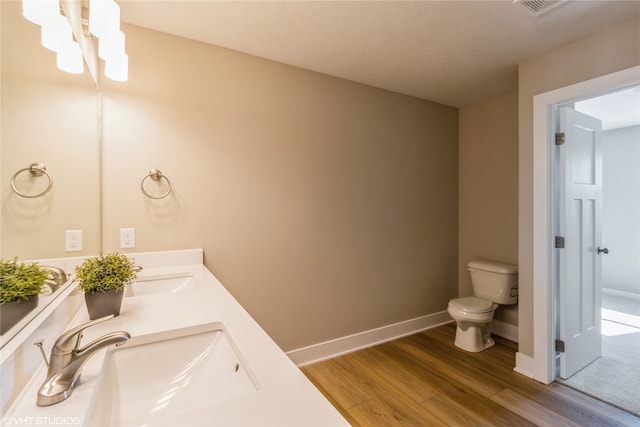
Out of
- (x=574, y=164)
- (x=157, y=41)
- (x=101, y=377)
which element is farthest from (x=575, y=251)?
(x=157, y=41)

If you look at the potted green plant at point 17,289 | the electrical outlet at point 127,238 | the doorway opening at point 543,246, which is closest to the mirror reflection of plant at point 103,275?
the potted green plant at point 17,289

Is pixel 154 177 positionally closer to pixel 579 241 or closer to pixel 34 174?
pixel 34 174

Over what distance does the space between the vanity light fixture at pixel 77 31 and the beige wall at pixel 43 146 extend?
0.15ft

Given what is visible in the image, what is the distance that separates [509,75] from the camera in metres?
2.47

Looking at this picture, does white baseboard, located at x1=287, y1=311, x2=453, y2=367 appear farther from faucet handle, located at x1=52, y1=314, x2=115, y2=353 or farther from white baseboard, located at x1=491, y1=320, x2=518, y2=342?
faucet handle, located at x1=52, y1=314, x2=115, y2=353

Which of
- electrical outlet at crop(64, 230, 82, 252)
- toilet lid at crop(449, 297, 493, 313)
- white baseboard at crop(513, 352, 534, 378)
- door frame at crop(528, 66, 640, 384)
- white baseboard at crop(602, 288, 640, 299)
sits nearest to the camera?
electrical outlet at crop(64, 230, 82, 252)

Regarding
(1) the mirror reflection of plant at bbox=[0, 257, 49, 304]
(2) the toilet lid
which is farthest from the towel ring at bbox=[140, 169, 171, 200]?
(2) the toilet lid

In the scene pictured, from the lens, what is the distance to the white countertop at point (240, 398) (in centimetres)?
57

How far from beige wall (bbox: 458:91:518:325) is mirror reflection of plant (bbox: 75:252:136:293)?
3.04 metres

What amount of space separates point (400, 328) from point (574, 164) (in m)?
1.97

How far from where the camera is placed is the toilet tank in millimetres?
2645

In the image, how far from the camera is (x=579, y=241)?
87.5 inches

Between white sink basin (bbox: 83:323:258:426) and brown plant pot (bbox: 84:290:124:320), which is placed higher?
brown plant pot (bbox: 84:290:124:320)

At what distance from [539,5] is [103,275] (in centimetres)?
242
